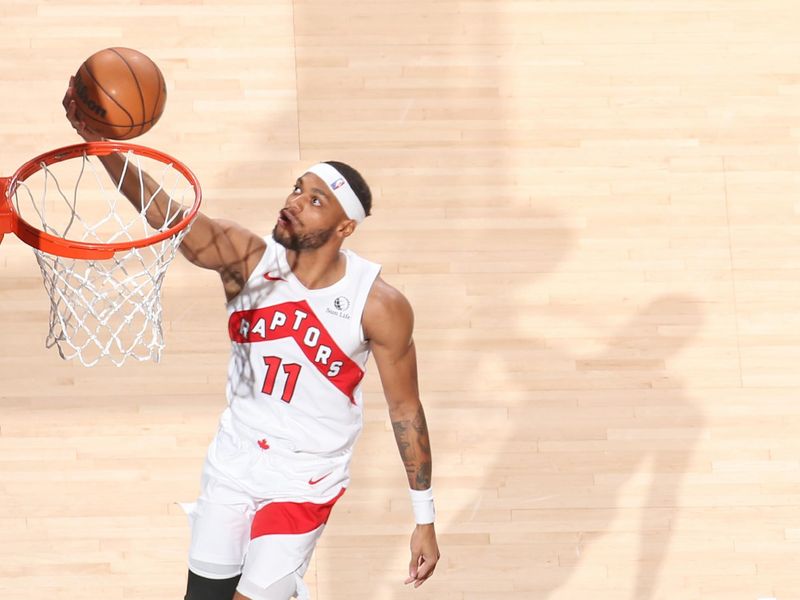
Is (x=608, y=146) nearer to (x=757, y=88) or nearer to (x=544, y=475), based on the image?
(x=757, y=88)

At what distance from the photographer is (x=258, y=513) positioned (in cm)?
393

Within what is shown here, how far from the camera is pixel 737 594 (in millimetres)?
5258

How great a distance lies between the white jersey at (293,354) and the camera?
3889 mm

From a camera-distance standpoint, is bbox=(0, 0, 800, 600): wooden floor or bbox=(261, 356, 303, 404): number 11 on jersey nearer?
bbox=(261, 356, 303, 404): number 11 on jersey

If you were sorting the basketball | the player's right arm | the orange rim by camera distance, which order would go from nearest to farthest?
the orange rim
the basketball
the player's right arm

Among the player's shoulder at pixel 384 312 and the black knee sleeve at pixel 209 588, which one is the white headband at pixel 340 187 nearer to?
the player's shoulder at pixel 384 312

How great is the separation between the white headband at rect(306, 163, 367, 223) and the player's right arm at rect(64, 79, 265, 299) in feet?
0.97

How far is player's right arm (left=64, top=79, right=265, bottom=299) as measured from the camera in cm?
382

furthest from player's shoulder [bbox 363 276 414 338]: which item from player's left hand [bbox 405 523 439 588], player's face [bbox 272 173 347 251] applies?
player's left hand [bbox 405 523 439 588]

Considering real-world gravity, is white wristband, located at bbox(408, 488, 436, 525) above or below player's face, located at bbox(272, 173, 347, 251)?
below

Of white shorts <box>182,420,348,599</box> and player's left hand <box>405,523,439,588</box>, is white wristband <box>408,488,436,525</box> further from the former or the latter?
white shorts <box>182,420,348,599</box>

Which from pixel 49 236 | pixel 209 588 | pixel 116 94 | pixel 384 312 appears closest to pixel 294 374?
pixel 384 312

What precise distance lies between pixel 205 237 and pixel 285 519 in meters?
0.94

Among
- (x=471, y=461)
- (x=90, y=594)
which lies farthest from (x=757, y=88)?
(x=90, y=594)
